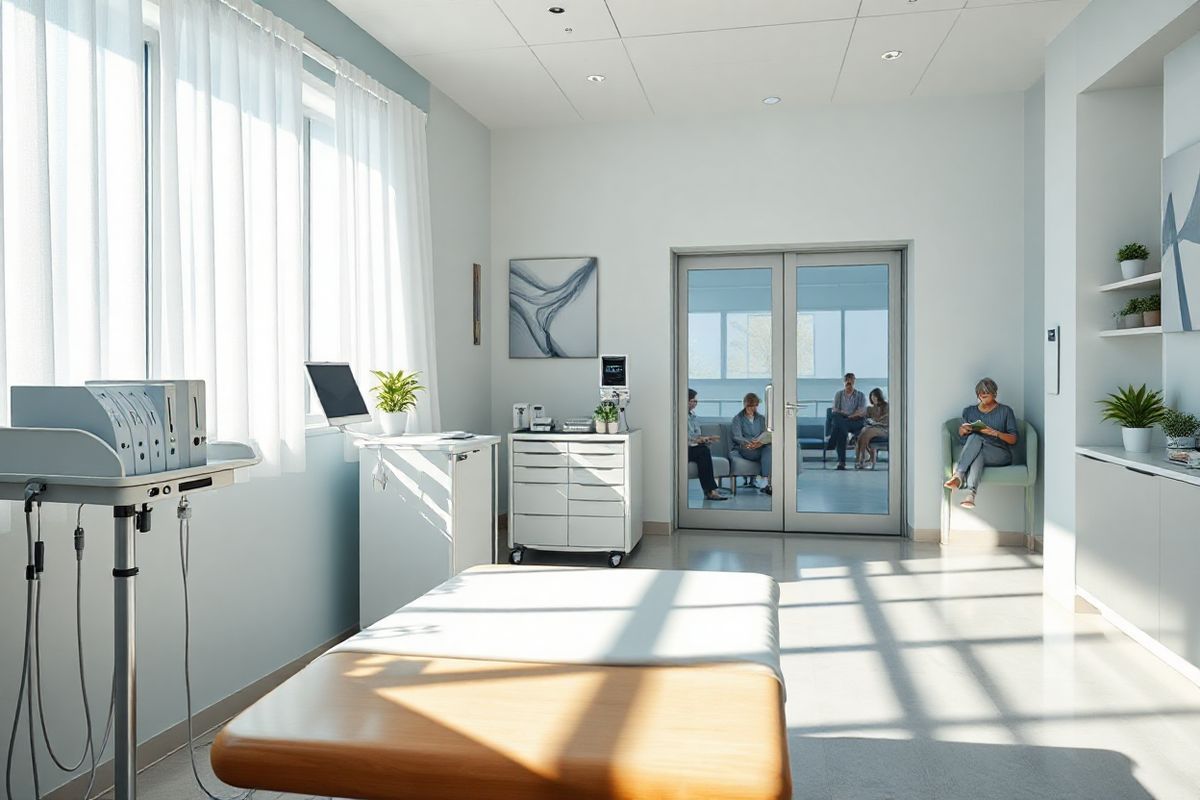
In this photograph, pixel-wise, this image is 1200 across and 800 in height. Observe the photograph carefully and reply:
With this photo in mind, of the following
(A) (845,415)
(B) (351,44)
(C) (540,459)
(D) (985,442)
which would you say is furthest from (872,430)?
(B) (351,44)

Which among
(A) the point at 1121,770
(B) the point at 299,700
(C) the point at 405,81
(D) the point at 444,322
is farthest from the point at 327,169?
(A) the point at 1121,770

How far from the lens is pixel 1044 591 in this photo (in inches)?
179

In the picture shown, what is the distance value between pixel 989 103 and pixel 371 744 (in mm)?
5840

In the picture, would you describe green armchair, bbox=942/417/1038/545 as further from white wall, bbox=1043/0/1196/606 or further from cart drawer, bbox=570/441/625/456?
cart drawer, bbox=570/441/625/456

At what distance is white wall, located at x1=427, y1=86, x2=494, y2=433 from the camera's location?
17.5ft

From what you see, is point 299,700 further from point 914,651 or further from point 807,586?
point 807,586

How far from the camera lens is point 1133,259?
3.94 metres

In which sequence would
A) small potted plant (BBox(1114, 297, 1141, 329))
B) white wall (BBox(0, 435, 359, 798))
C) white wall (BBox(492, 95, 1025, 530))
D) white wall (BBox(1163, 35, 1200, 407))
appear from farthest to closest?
white wall (BBox(492, 95, 1025, 530)) → small potted plant (BBox(1114, 297, 1141, 329)) → white wall (BBox(1163, 35, 1200, 407)) → white wall (BBox(0, 435, 359, 798))

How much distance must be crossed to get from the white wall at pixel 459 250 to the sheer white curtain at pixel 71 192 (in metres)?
2.59

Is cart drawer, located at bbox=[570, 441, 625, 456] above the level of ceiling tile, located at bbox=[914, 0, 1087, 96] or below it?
below

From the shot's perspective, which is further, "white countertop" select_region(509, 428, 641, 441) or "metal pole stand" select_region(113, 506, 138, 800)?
"white countertop" select_region(509, 428, 641, 441)

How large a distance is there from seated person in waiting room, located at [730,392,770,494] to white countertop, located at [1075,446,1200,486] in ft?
8.07

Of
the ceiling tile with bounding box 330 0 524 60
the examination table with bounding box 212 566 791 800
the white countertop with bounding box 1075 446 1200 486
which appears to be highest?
the ceiling tile with bounding box 330 0 524 60

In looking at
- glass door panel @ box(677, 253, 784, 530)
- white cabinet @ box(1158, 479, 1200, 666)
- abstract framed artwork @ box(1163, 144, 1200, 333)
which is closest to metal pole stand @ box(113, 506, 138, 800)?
white cabinet @ box(1158, 479, 1200, 666)
